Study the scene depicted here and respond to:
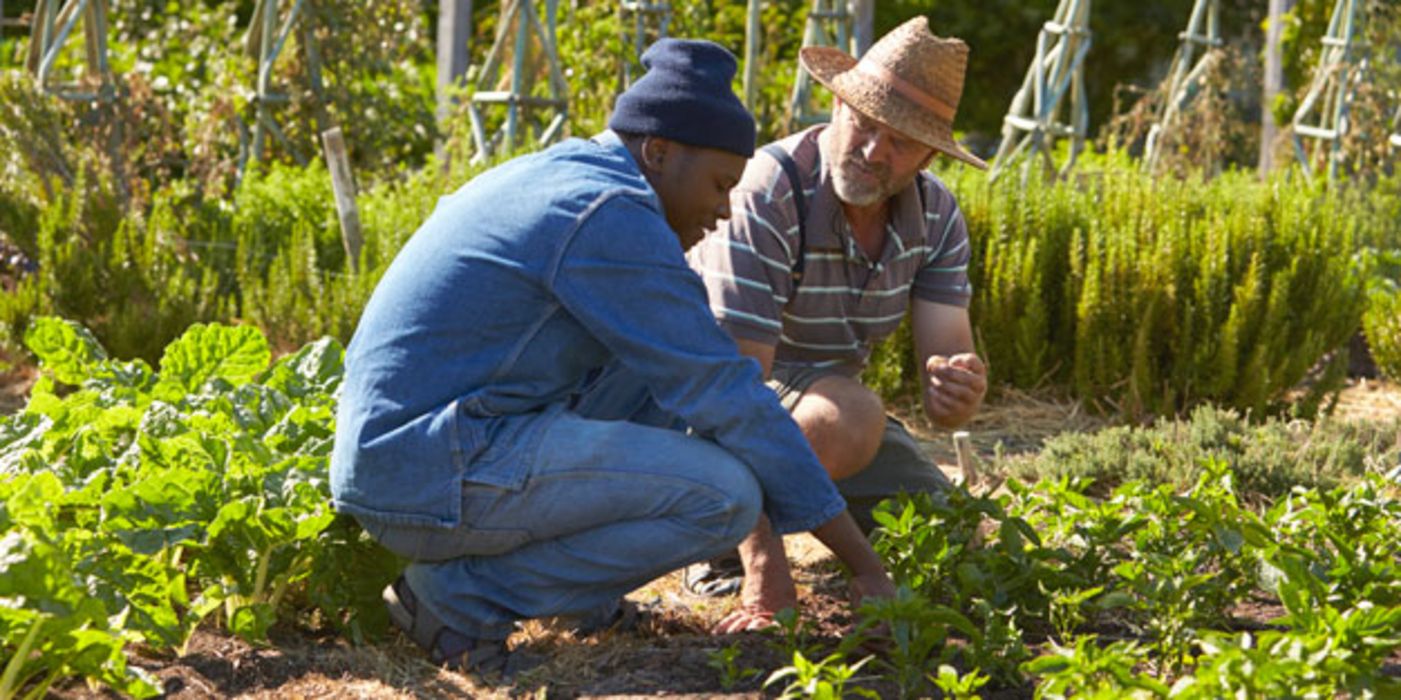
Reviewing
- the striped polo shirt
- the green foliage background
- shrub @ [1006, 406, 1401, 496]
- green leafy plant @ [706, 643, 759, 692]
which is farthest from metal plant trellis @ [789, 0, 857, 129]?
green leafy plant @ [706, 643, 759, 692]

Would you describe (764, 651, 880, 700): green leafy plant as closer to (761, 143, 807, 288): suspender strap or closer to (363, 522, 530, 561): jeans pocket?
(363, 522, 530, 561): jeans pocket

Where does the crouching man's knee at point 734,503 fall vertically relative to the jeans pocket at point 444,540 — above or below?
above

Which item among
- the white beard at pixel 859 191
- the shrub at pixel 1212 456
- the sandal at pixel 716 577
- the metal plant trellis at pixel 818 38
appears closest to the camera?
the white beard at pixel 859 191

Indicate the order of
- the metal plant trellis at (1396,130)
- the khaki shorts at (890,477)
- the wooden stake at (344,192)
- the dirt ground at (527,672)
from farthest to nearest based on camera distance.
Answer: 1. the metal plant trellis at (1396,130)
2. the wooden stake at (344,192)
3. the khaki shorts at (890,477)
4. the dirt ground at (527,672)

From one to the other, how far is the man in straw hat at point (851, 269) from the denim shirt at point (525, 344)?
0.53 metres

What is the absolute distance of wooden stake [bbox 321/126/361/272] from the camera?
18.6 ft

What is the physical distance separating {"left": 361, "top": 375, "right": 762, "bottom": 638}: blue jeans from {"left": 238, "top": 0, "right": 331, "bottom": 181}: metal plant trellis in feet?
14.1

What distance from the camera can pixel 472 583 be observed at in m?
3.18

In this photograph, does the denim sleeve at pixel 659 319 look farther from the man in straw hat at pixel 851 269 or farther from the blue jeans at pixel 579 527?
the man in straw hat at pixel 851 269

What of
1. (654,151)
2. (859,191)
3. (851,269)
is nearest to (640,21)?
(851,269)

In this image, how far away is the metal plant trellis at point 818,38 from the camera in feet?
23.6

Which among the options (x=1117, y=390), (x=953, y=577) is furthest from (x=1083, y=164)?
(x=953, y=577)

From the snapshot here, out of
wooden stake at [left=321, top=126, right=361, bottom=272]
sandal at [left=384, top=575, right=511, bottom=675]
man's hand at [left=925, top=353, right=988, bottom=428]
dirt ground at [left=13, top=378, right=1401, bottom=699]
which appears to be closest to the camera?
dirt ground at [left=13, top=378, right=1401, bottom=699]

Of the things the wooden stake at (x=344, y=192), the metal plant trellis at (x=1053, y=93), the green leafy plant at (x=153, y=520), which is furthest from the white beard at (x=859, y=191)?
the metal plant trellis at (x=1053, y=93)
